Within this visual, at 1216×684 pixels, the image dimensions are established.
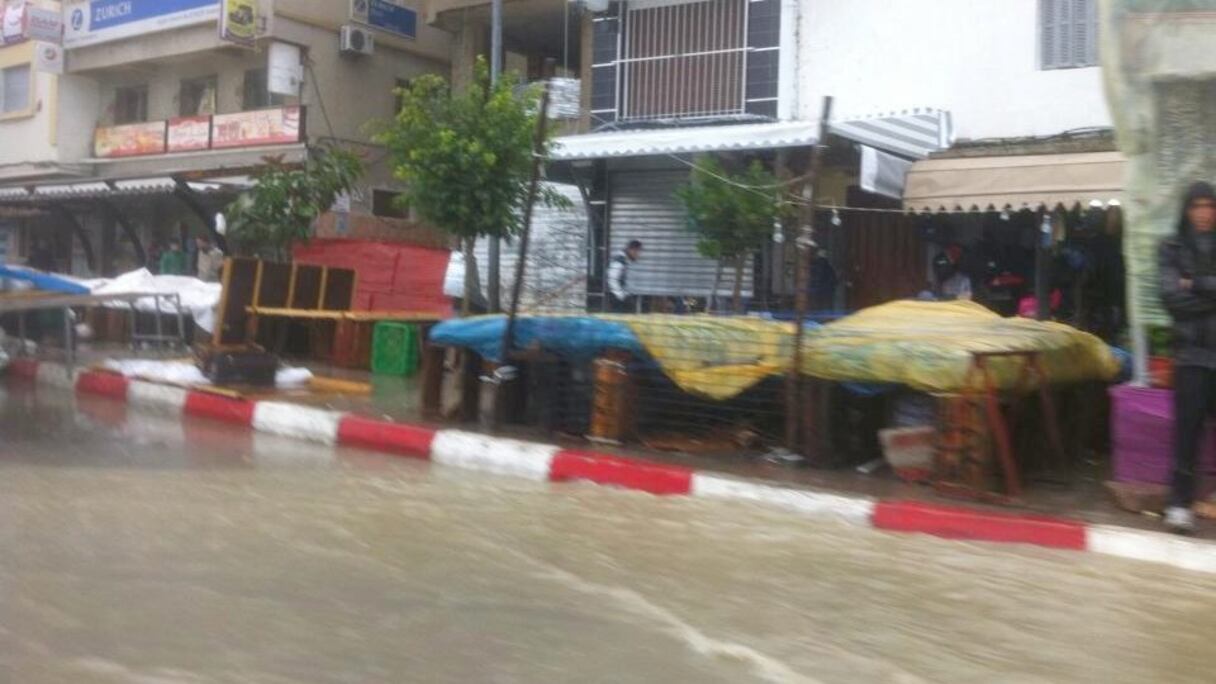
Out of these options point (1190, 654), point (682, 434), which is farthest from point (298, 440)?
point (1190, 654)

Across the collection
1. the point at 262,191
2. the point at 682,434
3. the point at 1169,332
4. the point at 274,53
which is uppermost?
the point at 274,53

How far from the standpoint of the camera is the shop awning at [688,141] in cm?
1295

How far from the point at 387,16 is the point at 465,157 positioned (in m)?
10.9

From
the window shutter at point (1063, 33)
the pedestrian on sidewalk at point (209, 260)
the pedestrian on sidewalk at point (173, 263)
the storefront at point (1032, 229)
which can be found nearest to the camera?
the storefront at point (1032, 229)

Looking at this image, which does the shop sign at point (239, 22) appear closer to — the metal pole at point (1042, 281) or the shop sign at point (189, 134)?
the shop sign at point (189, 134)

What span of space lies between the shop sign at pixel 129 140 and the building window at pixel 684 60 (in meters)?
10.6

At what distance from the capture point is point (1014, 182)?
11.6 m

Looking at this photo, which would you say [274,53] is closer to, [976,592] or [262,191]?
[262,191]

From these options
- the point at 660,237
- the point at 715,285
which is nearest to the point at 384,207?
the point at 660,237

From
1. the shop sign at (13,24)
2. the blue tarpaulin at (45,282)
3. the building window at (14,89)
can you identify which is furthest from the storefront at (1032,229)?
the building window at (14,89)

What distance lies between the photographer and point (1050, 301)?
1332cm

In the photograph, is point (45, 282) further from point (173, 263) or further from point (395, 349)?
point (173, 263)

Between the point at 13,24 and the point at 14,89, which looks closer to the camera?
the point at 13,24

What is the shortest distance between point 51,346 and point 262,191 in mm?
3473
